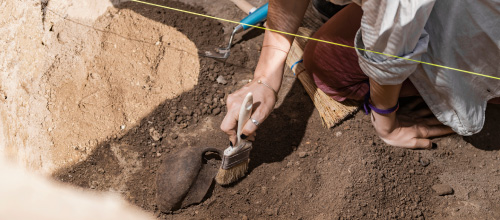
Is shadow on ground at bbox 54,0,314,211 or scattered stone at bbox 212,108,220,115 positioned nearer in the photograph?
shadow on ground at bbox 54,0,314,211

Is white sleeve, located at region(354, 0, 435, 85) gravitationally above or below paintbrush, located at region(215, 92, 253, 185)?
above

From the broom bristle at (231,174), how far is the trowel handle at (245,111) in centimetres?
15

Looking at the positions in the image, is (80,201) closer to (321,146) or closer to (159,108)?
(159,108)

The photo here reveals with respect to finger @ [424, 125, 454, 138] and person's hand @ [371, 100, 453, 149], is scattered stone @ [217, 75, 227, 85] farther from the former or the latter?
finger @ [424, 125, 454, 138]

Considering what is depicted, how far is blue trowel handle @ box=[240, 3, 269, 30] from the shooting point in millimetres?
1941

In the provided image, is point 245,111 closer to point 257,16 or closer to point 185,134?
point 185,134

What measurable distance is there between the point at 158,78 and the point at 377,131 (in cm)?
95

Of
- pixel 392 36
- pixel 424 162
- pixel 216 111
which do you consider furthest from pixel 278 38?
pixel 424 162

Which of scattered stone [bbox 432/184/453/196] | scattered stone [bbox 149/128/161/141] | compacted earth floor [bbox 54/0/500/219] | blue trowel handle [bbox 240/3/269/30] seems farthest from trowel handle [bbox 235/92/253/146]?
scattered stone [bbox 432/184/453/196]

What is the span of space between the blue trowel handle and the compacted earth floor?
278 mm

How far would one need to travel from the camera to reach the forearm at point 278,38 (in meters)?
1.58

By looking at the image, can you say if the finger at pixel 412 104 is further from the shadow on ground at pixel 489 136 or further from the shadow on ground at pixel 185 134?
the shadow on ground at pixel 185 134

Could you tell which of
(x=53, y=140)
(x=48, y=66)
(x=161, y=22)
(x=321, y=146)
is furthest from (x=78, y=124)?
(x=321, y=146)

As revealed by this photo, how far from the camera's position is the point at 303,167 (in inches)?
66.2
